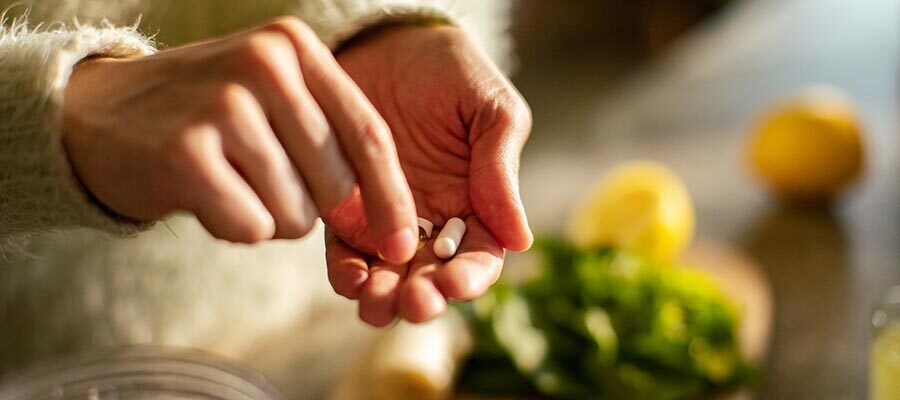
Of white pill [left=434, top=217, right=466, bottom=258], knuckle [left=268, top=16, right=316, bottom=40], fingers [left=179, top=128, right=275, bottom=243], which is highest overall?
knuckle [left=268, top=16, right=316, bottom=40]

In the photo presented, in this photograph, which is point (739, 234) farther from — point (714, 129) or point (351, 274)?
point (351, 274)

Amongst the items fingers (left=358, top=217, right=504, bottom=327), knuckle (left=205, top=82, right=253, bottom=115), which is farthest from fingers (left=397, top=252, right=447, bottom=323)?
knuckle (left=205, top=82, right=253, bottom=115)

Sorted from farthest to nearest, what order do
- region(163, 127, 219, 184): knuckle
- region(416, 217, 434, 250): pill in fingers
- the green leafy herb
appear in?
the green leafy herb, region(416, 217, 434, 250): pill in fingers, region(163, 127, 219, 184): knuckle

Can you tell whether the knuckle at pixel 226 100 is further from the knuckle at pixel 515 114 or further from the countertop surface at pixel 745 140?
the countertop surface at pixel 745 140

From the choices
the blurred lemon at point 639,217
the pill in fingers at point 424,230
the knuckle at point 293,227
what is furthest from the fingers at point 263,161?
the blurred lemon at point 639,217

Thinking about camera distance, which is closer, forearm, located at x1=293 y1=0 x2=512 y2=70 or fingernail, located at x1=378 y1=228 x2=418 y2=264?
fingernail, located at x1=378 y1=228 x2=418 y2=264

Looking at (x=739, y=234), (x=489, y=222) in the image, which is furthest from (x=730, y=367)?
(x=489, y=222)

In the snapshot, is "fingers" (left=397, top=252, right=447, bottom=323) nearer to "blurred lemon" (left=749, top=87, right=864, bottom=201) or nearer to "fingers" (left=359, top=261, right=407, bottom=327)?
"fingers" (left=359, top=261, right=407, bottom=327)
